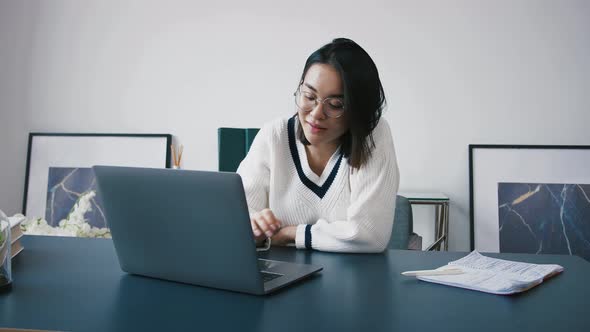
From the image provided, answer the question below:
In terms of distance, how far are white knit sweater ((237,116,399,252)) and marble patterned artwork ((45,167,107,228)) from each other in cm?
184

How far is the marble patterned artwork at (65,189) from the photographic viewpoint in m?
3.21

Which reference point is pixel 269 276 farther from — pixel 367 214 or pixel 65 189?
pixel 65 189

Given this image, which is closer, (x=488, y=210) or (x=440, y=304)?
(x=440, y=304)

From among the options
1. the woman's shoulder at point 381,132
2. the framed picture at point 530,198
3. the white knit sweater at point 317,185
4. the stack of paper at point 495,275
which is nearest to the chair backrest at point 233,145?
the white knit sweater at point 317,185

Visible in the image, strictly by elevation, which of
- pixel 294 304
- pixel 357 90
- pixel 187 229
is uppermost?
pixel 357 90

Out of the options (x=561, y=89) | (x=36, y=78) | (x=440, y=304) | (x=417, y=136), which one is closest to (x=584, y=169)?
(x=561, y=89)

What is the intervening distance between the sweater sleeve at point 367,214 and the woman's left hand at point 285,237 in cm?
4

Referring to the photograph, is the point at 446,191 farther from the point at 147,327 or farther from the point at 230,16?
the point at 147,327

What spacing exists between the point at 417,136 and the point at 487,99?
1.45ft

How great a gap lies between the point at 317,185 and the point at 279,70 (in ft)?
5.43

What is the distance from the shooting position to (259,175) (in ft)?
5.51

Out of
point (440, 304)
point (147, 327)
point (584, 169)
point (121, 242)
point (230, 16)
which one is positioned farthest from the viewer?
point (230, 16)

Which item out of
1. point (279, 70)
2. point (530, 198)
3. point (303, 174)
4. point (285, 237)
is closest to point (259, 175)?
point (303, 174)

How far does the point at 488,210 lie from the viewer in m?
2.93
